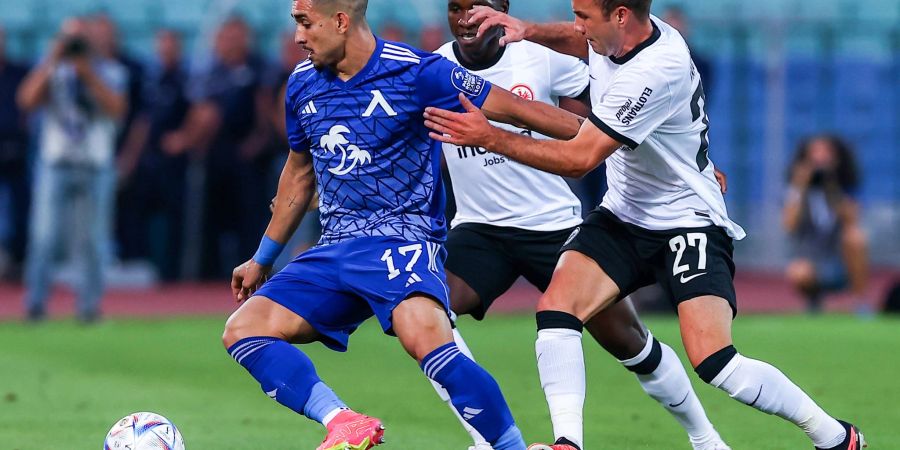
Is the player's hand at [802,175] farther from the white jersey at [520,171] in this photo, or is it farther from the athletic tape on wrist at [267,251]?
the athletic tape on wrist at [267,251]

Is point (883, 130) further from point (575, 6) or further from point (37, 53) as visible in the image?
point (575, 6)

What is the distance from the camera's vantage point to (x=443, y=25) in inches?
763

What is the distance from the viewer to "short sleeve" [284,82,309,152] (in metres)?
6.57

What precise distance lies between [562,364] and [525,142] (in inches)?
40.2

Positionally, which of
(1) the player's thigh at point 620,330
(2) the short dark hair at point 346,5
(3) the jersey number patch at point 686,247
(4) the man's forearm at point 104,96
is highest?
(2) the short dark hair at point 346,5

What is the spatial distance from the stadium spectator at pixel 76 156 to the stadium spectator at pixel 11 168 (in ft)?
8.81

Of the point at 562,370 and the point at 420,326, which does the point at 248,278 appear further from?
the point at 562,370

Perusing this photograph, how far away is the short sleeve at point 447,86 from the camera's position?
6.30 metres

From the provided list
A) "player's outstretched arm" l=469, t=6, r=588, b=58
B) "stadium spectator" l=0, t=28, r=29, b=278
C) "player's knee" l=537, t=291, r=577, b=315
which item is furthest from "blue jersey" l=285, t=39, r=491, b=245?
"stadium spectator" l=0, t=28, r=29, b=278

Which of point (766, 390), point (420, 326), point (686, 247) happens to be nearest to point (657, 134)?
point (686, 247)

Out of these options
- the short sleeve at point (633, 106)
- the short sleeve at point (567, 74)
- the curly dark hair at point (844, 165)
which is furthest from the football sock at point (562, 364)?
the curly dark hair at point (844, 165)

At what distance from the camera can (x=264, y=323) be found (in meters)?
6.35

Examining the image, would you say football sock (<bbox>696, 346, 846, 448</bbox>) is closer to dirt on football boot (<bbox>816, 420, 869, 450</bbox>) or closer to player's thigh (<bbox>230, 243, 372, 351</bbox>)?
dirt on football boot (<bbox>816, 420, 869, 450</bbox>)

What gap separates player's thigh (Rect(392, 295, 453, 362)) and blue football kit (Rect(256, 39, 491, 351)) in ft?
0.20
